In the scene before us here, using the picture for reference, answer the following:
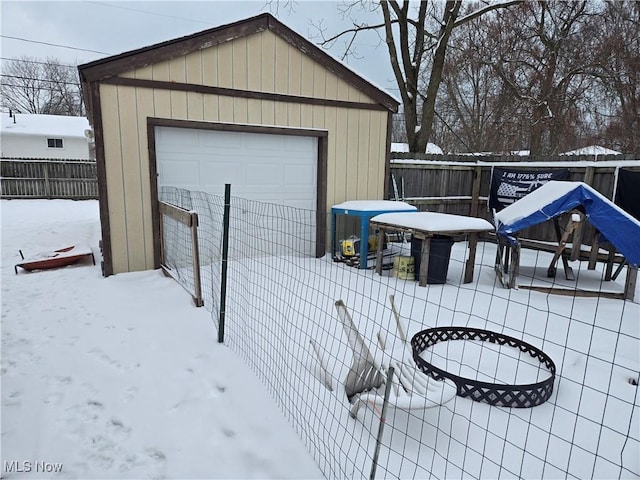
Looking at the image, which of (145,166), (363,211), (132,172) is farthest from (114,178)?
(363,211)

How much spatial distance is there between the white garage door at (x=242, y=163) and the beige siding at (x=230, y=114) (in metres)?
0.26

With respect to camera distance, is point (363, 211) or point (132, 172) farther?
point (363, 211)

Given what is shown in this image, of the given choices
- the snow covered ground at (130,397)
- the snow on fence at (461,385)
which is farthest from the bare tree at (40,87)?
the snow on fence at (461,385)

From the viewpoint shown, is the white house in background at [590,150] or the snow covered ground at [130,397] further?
the white house in background at [590,150]

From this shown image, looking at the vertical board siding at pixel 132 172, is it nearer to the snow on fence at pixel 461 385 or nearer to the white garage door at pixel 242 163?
the white garage door at pixel 242 163

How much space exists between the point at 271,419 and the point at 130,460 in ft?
2.62

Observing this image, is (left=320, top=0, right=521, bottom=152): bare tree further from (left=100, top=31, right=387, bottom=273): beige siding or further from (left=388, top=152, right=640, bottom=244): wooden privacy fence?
(left=100, top=31, right=387, bottom=273): beige siding

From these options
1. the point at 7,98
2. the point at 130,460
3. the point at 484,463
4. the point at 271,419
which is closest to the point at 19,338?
the point at 130,460

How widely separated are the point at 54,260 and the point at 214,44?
3963 mm

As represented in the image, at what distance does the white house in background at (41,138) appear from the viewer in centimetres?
2052

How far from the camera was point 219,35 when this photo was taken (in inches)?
235

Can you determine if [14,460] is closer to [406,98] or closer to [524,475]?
[524,475]

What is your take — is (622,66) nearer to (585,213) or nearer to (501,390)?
(585,213)

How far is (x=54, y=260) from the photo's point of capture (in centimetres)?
595
